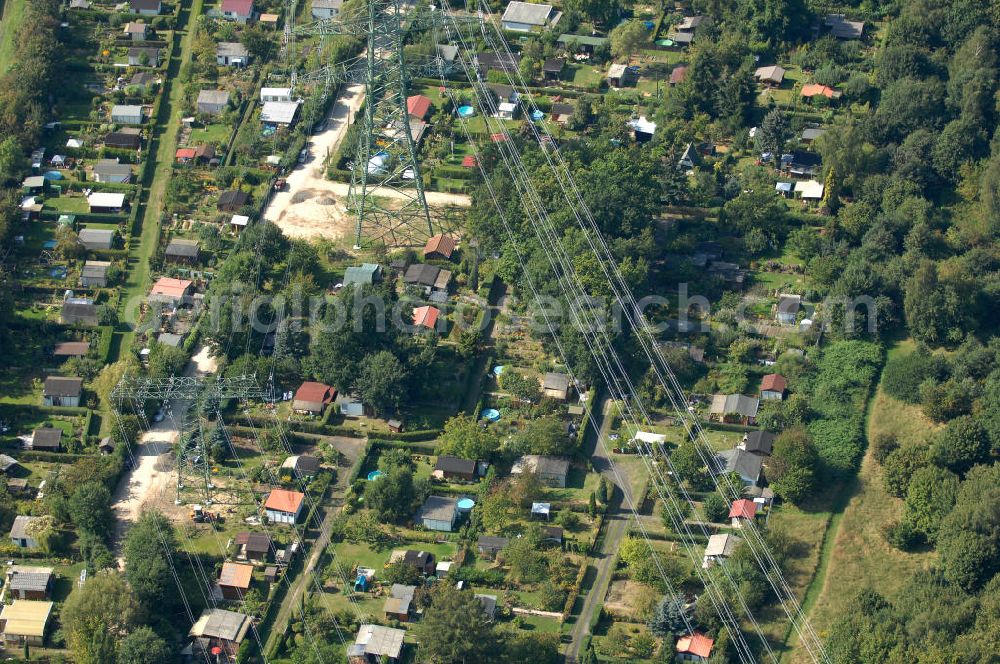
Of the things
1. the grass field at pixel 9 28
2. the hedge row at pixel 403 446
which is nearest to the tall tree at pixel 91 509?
the hedge row at pixel 403 446

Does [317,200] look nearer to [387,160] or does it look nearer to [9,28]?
[387,160]

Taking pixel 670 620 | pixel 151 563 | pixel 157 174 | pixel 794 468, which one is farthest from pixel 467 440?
pixel 157 174

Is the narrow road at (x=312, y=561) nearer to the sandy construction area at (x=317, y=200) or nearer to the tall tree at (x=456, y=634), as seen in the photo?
the tall tree at (x=456, y=634)

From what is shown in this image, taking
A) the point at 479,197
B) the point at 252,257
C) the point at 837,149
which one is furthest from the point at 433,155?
the point at 837,149

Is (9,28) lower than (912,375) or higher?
lower

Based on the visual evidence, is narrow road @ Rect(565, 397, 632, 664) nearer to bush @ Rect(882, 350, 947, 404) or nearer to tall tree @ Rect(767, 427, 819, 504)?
tall tree @ Rect(767, 427, 819, 504)

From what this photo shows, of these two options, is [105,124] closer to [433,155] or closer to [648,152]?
[433,155]

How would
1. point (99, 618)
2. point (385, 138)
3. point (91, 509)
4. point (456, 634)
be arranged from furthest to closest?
point (385, 138), point (91, 509), point (99, 618), point (456, 634)
